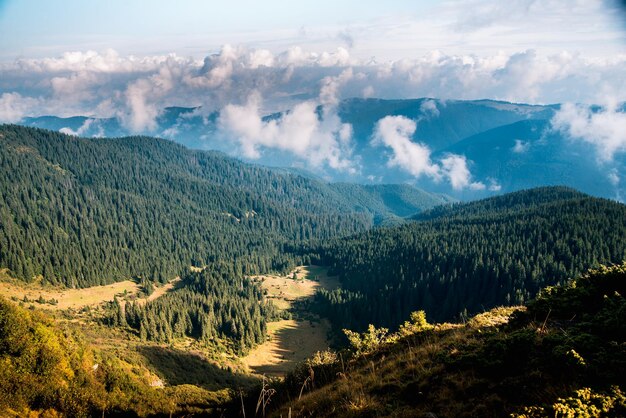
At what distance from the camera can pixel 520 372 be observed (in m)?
14.3

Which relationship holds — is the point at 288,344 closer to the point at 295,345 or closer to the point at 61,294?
the point at 295,345

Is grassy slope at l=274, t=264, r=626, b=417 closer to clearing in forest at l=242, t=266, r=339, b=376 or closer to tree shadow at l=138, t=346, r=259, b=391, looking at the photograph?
tree shadow at l=138, t=346, r=259, b=391

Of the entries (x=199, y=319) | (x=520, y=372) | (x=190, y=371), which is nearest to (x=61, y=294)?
(x=199, y=319)

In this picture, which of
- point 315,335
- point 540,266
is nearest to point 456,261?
point 540,266

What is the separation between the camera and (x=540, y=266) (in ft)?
502

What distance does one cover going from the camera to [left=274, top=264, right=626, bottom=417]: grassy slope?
11734 mm

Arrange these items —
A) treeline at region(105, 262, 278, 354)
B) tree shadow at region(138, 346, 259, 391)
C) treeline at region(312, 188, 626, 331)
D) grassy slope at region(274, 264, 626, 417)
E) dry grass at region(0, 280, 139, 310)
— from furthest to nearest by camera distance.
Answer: dry grass at region(0, 280, 139, 310) → treeline at region(312, 188, 626, 331) → treeline at region(105, 262, 278, 354) → tree shadow at region(138, 346, 259, 391) → grassy slope at region(274, 264, 626, 417)

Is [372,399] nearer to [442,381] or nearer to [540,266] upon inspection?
[442,381]

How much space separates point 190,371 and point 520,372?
102 m

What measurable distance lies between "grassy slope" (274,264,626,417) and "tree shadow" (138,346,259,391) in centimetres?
8003

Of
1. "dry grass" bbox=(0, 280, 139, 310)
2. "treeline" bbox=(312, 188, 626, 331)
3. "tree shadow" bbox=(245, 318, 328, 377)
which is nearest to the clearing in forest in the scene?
"tree shadow" bbox=(245, 318, 328, 377)

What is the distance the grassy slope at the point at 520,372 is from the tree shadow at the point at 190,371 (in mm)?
80030

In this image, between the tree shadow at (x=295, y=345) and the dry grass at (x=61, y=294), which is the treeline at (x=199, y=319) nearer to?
the tree shadow at (x=295, y=345)

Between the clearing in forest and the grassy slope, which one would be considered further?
the clearing in forest
